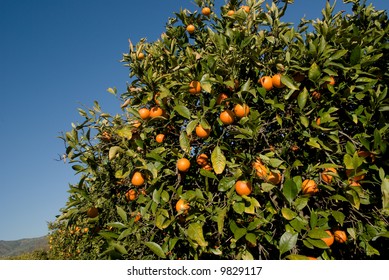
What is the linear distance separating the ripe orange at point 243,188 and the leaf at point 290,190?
20 cm

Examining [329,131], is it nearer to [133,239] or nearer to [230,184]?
[230,184]

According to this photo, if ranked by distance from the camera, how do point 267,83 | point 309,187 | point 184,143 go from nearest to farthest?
point 309,187, point 184,143, point 267,83

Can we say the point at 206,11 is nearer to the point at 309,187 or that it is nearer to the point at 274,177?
the point at 274,177

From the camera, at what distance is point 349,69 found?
1.94 m

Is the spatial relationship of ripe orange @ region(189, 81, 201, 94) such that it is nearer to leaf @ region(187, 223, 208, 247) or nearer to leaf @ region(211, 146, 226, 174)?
leaf @ region(211, 146, 226, 174)

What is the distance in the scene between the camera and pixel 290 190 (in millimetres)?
1610

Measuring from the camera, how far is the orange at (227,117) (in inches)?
75.9

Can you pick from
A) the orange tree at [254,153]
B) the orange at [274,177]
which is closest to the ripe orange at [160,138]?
the orange tree at [254,153]

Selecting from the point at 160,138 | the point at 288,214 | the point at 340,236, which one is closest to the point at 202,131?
the point at 160,138

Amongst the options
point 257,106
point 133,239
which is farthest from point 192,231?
point 257,106

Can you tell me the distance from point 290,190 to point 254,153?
1.35 ft

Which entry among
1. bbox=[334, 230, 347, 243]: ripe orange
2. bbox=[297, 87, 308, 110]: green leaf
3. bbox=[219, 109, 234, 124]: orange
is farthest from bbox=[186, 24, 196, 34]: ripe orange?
bbox=[334, 230, 347, 243]: ripe orange

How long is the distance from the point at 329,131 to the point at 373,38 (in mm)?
932

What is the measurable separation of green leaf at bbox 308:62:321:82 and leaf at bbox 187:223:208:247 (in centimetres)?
117
